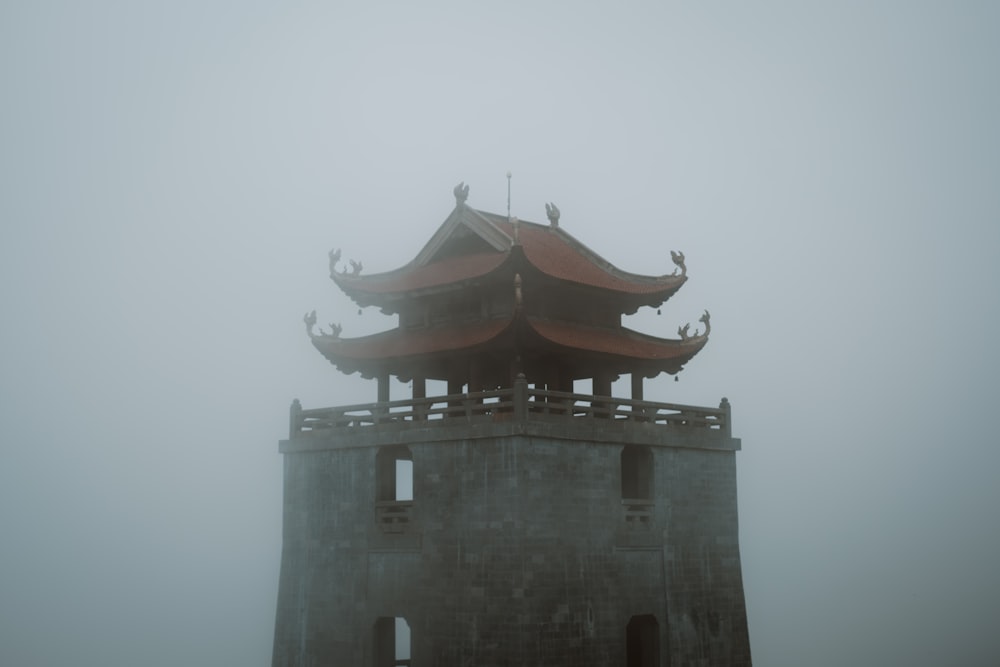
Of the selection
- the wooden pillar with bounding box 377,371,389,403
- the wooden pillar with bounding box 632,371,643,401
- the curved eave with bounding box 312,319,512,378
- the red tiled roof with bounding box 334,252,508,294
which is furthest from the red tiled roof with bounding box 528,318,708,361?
the wooden pillar with bounding box 377,371,389,403

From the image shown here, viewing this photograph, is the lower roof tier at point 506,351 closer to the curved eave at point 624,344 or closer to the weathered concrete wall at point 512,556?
the curved eave at point 624,344

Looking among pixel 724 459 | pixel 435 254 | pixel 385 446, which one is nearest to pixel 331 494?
pixel 385 446

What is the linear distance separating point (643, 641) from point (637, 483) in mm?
4662

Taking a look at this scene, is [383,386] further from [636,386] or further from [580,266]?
[636,386]

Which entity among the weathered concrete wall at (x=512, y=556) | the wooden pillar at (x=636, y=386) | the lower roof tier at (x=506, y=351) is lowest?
the weathered concrete wall at (x=512, y=556)

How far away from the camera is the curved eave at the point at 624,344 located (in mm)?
36062

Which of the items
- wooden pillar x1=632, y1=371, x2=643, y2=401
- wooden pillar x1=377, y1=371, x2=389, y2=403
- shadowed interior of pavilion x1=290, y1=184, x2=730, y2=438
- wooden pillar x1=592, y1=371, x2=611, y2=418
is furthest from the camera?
wooden pillar x1=377, y1=371, x2=389, y2=403

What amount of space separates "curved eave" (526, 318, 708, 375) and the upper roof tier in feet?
3.95

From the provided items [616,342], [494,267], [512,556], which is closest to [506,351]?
[494,267]

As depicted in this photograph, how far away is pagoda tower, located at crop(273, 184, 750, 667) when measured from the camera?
109ft

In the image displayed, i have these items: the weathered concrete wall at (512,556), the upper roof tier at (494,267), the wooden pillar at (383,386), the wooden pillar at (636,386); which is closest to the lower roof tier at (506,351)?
the wooden pillar at (383,386)

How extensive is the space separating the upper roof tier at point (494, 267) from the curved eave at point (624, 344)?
1203 millimetres

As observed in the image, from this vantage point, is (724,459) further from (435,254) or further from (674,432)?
(435,254)

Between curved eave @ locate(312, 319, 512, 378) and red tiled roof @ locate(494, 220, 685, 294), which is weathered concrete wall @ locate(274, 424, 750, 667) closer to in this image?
curved eave @ locate(312, 319, 512, 378)
